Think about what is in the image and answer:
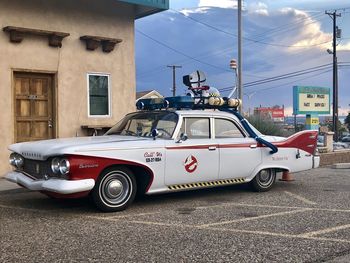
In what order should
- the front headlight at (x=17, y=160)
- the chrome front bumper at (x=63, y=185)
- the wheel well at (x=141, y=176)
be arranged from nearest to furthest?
the chrome front bumper at (x=63, y=185)
the wheel well at (x=141, y=176)
the front headlight at (x=17, y=160)

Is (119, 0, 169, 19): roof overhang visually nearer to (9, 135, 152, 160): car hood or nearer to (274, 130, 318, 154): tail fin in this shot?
(274, 130, 318, 154): tail fin

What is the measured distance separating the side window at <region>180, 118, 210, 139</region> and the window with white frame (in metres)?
4.81

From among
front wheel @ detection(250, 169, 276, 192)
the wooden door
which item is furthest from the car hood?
the wooden door

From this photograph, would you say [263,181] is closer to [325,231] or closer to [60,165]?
[325,231]

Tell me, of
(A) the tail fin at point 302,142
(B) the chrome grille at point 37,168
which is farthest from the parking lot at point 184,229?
(A) the tail fin at point 302,142

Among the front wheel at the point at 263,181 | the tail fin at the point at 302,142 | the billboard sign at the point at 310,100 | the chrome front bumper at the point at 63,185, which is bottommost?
the front wheel at the point at 263,181

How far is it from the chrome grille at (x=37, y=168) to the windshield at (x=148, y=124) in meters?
1.68

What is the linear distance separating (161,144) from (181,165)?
0.50 m

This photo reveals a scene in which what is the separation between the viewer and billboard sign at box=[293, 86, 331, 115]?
2494 cm

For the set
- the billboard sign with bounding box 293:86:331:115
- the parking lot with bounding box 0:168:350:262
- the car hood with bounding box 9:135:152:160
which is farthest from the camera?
the billboard sign with bounding box 293:86:331:115

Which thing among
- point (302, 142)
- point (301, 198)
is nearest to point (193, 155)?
point (301, 198)

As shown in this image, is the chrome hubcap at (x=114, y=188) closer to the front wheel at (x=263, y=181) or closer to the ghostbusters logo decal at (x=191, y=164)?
the ghostbusters logo decal at (x=191, y=164)

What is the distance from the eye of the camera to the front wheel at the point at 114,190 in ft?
22.9

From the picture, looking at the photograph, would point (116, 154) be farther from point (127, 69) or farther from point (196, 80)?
point (127, 69)
